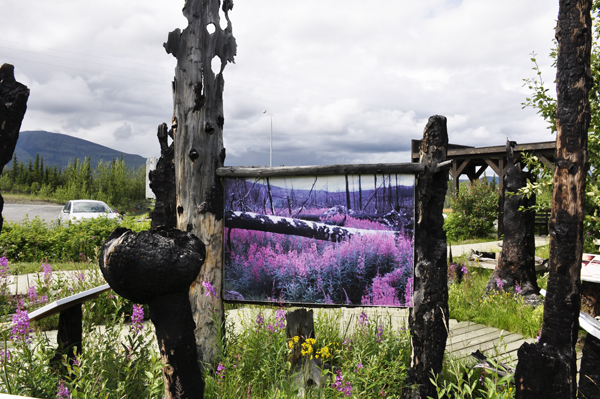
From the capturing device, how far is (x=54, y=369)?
2.93m

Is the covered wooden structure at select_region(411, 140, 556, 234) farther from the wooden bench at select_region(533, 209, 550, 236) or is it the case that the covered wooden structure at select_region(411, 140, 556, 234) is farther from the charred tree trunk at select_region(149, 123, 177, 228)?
the charred tree trunk at select_region(149, 123, 177, 228)

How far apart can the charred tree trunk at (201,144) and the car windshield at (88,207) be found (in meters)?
13.8

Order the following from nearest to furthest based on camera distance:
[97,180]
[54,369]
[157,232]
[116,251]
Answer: [116,251]
[157,232]
[54,369]
[97,180]

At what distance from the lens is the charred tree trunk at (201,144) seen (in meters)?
3.60

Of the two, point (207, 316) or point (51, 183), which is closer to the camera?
point (207, 316)

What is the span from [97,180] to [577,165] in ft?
127

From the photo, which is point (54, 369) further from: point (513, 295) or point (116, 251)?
point (513, 295)

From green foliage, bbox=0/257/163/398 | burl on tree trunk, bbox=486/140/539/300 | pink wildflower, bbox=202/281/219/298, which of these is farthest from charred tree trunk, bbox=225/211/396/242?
burl on tree trunk, bbox=486/140/539/300

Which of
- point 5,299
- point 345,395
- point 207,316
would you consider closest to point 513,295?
point 345,395

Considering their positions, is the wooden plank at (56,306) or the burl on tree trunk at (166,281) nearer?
the burl on tree trunk at (166,281)

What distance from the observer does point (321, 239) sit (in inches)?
141

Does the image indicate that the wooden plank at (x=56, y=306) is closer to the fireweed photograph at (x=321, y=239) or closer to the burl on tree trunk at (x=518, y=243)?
the fireweed photograph at (x=321, y=239)

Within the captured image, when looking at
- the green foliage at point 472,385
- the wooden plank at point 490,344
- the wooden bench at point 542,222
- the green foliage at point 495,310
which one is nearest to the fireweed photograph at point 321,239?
the green foliage at point 472,385

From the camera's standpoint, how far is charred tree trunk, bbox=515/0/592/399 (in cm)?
251
